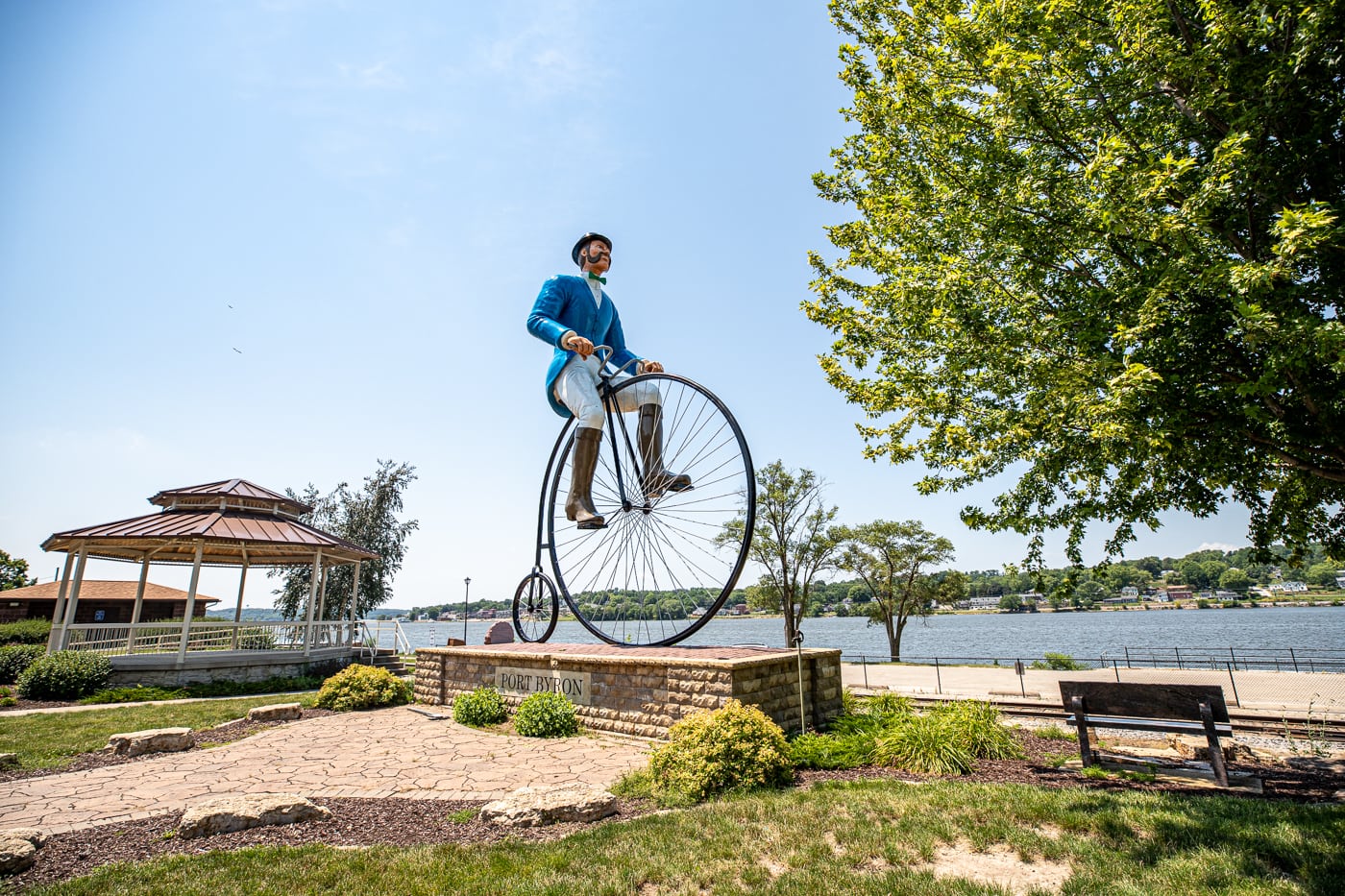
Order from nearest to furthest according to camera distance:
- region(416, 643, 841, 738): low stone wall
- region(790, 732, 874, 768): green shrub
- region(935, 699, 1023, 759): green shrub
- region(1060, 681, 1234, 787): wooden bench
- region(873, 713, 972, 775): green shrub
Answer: region(1060, 681, 1234, 787): wooden bench < region(873, 713, 972, 775): green shrub < region(790, 732, 874, 768): green shrub < region(935, 699, 1023, 759): green shrub < region(416, 643, 841, 738): low stone wall

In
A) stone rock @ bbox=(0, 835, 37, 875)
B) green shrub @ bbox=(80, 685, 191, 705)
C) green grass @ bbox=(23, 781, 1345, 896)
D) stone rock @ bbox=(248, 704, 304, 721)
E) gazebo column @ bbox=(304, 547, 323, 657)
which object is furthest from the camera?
gazebo column @ bbox=(304, 547, 323, 657)

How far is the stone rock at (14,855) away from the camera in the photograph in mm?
4316

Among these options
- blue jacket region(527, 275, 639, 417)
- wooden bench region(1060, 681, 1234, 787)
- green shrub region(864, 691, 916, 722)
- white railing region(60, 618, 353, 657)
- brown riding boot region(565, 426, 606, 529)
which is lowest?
green shrub region(864, 691, 916, 722)

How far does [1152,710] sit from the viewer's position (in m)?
6.97

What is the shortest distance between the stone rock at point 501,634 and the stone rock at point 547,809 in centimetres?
872

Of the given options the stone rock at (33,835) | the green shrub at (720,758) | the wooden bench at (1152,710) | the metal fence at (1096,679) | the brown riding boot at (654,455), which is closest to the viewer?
the stone rock at (33,835)

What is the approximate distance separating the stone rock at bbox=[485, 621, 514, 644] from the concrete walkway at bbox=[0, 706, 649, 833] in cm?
388

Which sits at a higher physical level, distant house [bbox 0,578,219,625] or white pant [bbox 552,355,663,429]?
white pant [bbox 552,355,663,429]

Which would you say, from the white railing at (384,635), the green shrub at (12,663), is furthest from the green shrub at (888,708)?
the green shrub at (12,663)

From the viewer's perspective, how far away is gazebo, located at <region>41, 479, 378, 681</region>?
16500 mm

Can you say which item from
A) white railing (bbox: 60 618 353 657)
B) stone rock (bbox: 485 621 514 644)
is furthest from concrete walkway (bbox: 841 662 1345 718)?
white railing (bbox: 60 618 353 657)

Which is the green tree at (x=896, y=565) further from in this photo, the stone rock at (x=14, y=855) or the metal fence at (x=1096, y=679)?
the stone rock at (x=14, y=855)

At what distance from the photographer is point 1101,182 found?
5.50m

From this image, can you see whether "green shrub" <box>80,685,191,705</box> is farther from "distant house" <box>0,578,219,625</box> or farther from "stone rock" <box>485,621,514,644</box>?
"distant house" <box>0,578,219,625</box>
